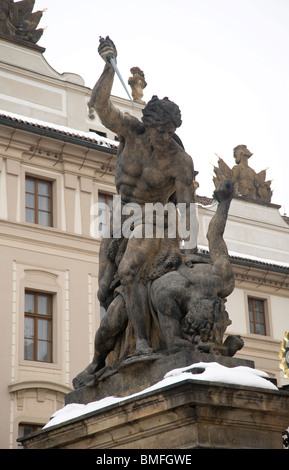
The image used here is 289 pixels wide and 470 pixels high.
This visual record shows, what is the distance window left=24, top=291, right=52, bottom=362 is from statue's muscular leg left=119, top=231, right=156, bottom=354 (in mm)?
13935

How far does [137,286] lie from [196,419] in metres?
1.39

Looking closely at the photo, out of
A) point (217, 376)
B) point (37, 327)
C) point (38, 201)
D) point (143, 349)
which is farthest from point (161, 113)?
point (38, 201)

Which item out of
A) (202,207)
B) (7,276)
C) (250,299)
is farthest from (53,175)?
(250,299)

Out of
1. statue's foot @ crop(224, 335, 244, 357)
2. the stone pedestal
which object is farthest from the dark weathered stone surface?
the stone pedestal

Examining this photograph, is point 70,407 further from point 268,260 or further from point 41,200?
point 268,260

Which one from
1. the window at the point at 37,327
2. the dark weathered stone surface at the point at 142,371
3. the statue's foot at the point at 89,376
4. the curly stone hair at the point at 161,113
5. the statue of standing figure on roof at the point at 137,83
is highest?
the statue of standing figure on roof at the point at 137,83

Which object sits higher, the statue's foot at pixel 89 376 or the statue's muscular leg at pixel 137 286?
the statue's muscular leg at pixel 137 286

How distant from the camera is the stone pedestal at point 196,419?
559 centimetres

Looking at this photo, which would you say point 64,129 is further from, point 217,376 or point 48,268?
point 217,376

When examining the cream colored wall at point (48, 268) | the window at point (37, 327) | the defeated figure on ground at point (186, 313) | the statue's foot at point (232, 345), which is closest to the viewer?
the defeated figure on ground at point (186, 313)

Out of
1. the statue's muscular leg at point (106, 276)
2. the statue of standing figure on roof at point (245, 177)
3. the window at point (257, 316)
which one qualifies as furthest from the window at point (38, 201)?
the statue's muscular leg at point (106, 276)

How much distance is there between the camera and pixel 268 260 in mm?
27906

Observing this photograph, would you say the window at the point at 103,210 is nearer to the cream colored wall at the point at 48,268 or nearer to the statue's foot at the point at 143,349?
the cream colored wall at the point at 48,268

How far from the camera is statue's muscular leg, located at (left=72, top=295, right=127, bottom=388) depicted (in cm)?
684
